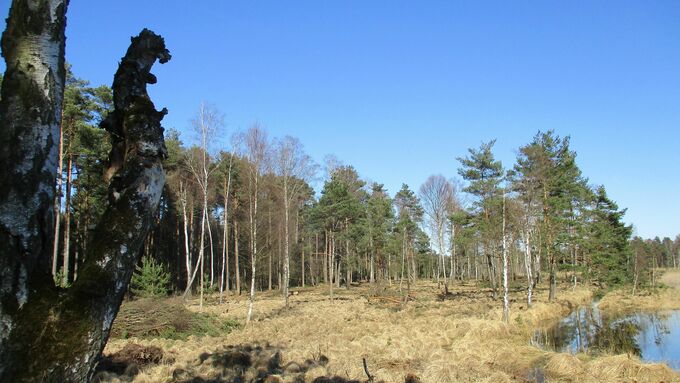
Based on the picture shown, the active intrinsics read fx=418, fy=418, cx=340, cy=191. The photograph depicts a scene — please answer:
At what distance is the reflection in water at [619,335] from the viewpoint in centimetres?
1582

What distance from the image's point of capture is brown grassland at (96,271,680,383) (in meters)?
9.42

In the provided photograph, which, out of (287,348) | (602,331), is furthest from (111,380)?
(602,331)

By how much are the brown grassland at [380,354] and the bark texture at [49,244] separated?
6633mm

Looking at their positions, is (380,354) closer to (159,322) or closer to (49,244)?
(159,322)

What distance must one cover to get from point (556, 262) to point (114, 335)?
27468 millimetres

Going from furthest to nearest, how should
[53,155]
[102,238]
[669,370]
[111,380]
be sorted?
1. [669,370]
2. [111,380]
3. [102,238]
4. [53,155]

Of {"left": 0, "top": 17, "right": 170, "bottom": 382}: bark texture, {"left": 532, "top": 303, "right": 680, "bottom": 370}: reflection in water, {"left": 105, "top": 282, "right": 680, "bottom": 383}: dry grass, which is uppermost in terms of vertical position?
{"left": 0, "top": 17, "right": 170, "bottom": 382}: bark texture

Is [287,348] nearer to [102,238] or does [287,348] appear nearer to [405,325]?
[405,325]

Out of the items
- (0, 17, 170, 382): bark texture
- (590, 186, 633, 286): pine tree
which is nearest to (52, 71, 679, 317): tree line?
(590, 186, 633, 286): pine tree

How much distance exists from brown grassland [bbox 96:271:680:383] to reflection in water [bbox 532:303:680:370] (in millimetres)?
1330

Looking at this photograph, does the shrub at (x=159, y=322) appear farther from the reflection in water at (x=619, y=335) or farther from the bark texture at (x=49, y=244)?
the bark texture at (x=49, y=244)

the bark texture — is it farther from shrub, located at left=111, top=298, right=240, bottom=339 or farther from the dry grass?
shrub, located at left=111, top=298, right=240, bottom=339

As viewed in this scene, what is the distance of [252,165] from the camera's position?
73.5ft

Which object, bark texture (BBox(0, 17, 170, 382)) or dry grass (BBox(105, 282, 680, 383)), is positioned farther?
dry grass (BBox(105, 282, 680, 383))
